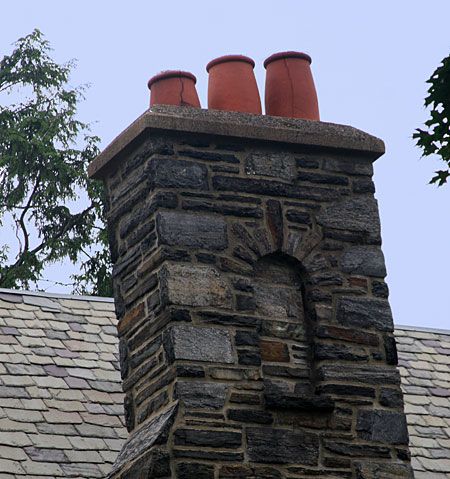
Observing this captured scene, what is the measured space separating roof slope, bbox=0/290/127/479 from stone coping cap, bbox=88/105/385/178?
2.24 meters

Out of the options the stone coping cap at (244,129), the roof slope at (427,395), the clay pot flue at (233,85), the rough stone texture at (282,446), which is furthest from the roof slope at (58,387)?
the clay pot flue at (233,85)

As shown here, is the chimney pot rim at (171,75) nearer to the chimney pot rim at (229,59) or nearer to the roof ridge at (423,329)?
the chimney pot rim at (229,59)

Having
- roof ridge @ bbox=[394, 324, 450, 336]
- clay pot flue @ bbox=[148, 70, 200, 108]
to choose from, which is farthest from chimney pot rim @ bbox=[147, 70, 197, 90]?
roof ridge @ bbox=[394, 324, 450, 336]

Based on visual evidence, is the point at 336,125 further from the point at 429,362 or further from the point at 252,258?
the point at 429,362

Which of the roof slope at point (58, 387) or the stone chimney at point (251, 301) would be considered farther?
the roof slope at point (58, 387)

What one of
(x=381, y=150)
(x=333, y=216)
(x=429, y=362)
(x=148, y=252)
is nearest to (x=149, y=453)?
(x=148, y=252)

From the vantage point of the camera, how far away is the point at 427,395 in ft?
41.5

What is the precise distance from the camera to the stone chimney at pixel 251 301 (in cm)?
790

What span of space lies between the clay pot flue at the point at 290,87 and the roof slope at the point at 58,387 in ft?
9.33

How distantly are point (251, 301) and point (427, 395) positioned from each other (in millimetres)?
4772

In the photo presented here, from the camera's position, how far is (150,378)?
322 inches

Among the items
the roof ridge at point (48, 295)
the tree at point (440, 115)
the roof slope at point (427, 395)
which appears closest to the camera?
the tree at point (440, 115)

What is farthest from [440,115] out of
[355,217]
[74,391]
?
[74,391]

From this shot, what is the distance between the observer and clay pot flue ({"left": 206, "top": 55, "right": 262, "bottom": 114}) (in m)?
8.94
